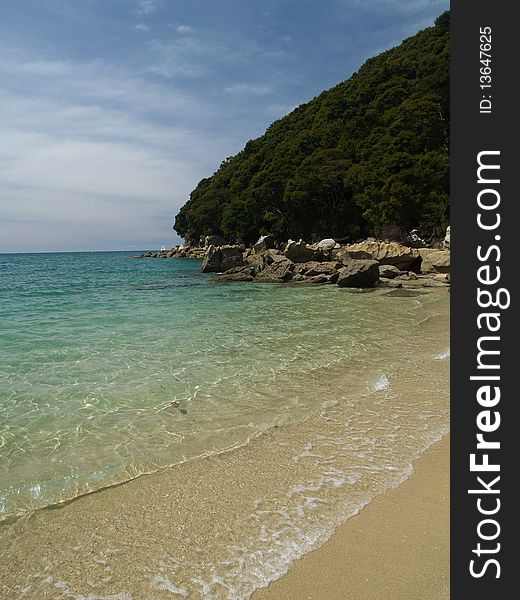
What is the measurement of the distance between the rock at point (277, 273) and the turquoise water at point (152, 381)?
14383 millimetres

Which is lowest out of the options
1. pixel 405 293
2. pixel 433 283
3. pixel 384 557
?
pixel 384 557

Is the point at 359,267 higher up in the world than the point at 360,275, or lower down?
higher up

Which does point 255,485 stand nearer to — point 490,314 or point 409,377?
point 490,314

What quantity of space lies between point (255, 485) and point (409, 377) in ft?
14.7

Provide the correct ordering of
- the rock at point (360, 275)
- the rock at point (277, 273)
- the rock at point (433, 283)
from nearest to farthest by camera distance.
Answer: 1. the rock at point (433, 283)
2. the rock at point (360, 275)
3. the rock at point (277, 273)

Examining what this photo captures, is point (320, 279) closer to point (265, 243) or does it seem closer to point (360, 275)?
point (360, 275)

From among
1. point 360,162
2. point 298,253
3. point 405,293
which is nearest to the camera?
point 405,293

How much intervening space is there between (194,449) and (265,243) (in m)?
53.0

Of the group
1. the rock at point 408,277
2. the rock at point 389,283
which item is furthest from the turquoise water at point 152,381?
the rock at point 408,277

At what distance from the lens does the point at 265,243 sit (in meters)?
57.1

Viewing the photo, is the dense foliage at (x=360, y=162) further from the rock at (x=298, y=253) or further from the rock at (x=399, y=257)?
the rock at (x=298, y=253)

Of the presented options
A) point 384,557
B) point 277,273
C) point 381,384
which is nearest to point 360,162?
point 277,273

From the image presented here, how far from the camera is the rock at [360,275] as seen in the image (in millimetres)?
24328

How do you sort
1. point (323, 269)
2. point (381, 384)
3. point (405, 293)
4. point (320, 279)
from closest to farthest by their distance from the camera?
point (381, 384) < point (405, 293) < point (320, 279) < point (323, 269)
